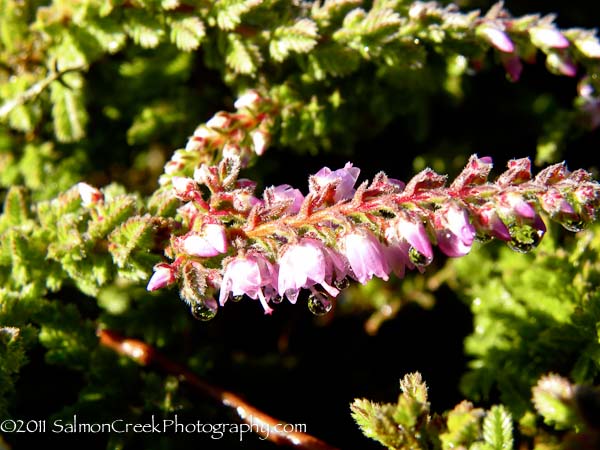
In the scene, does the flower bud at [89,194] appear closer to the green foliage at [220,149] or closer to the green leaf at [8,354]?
the green foliage at [220,149]

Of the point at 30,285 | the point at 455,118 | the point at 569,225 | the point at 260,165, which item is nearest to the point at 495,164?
the point at 455,118

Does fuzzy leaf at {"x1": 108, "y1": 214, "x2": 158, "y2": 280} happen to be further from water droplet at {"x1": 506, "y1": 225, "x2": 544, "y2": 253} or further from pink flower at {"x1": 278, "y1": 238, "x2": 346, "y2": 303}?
water droplet at {"x1": 506, "y1": 225, "x2": 544, "y2": 253}

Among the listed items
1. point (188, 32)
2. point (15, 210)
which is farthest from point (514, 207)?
point (15, 210)

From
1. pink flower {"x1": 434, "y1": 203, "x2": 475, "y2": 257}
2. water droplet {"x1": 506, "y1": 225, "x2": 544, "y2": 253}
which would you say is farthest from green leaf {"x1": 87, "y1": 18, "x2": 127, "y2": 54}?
water droplet {"x1": 506, "y1": 225, "x2": 544, "y2": 253}

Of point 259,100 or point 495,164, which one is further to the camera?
point 495,164

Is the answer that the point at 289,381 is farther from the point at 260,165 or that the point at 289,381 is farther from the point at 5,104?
the point at 5,104
